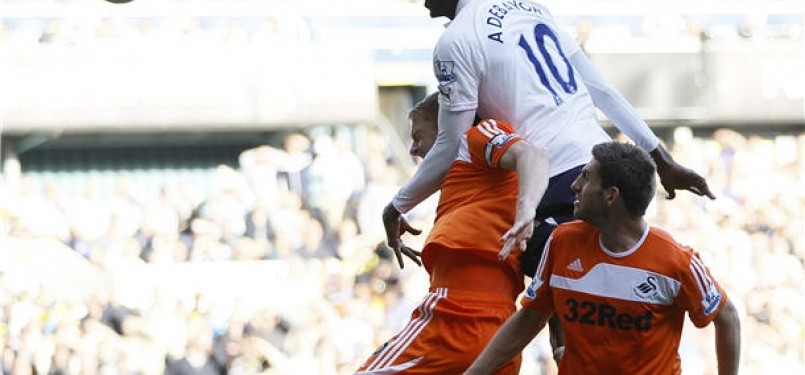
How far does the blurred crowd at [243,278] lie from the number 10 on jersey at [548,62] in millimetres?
8012

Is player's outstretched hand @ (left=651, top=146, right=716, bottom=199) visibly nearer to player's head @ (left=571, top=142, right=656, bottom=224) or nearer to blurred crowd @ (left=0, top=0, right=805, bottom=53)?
player's head @ (left=571, top=142, right=656, bottom=224)

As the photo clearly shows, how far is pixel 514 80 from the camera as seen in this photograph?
4895mm

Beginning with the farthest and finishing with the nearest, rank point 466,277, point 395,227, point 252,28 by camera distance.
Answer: point 252,28, point 395,227, point 466,277

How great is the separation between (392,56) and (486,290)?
10665mm

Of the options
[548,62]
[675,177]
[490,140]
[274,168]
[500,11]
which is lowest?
[675,177]

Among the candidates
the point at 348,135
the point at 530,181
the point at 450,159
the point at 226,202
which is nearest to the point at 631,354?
the point at 530,181

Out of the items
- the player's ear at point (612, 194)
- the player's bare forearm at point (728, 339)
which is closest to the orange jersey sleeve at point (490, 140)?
the player's ear at point (612, 194)

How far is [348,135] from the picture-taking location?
15.1 meters

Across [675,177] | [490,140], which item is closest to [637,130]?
[675,177]

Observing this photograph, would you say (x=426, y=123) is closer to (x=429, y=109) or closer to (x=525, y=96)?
(x=429, y=109)

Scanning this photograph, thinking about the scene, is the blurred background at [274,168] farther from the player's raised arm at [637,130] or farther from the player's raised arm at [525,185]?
the player's raised arm at [525,185]

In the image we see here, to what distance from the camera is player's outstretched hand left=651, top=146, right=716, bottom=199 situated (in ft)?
16.5

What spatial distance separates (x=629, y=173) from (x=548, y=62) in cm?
67

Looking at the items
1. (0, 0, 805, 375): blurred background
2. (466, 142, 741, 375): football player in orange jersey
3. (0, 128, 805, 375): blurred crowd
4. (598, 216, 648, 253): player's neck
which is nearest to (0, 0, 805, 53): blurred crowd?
(0, 0, 805, 375): blurred background
